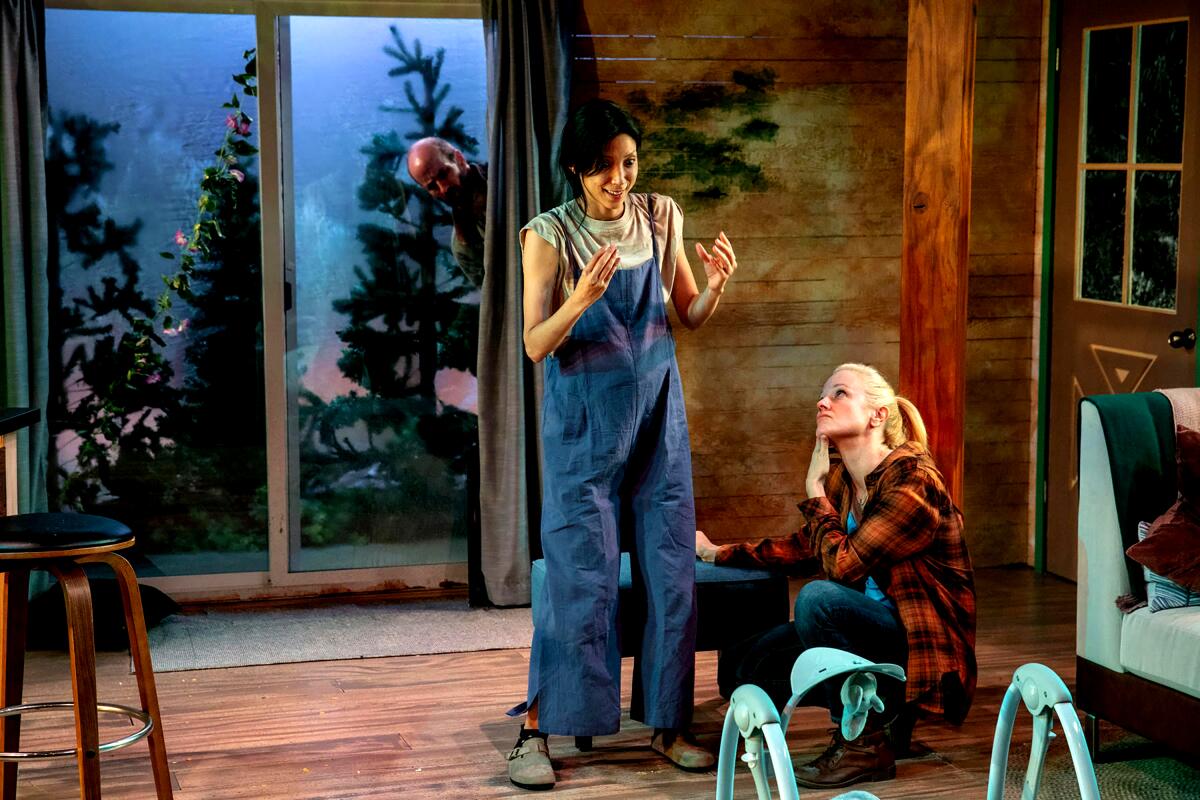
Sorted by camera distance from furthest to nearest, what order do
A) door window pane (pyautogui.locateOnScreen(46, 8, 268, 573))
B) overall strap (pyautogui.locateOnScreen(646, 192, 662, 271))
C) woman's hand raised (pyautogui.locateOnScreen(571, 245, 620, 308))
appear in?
door window pane (pyautogui.locateOnScreen(46, 8, 268, 573)) < overall strap (pyautogui.locateOnScreen(646, 192, 662, 271)) < woman's hand raised (pyautogui.locateOnScreen(571, 245, 620, 308))

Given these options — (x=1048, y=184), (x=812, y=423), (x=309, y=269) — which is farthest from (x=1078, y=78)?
(x=309, y=269)

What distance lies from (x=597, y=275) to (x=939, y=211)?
4.11 feet

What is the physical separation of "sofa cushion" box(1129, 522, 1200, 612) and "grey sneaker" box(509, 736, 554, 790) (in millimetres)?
1448

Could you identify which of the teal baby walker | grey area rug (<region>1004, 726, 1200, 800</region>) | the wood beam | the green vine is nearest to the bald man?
the green vine

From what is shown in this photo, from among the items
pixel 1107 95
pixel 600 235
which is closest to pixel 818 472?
pixel 600 235

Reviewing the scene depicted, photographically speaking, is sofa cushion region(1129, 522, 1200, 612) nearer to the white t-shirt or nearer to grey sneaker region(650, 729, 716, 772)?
grey sneaker region(650, 729, 716, 772)

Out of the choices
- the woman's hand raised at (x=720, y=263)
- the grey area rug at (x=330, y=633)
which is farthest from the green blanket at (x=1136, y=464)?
the grey area rug at (x=330, y=633)

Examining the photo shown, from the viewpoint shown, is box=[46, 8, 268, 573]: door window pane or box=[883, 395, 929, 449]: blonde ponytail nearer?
box=[883, 395, 929, 449]: blonde ponytail

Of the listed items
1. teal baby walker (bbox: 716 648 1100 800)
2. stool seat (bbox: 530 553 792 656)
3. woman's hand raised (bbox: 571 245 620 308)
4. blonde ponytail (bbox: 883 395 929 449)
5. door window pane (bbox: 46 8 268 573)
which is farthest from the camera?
door window pane (bbox: 46 8 268 573)

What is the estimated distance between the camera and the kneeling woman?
3408 mm

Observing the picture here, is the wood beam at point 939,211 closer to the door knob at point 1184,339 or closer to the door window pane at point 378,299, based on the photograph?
the door knob at point 1184,339

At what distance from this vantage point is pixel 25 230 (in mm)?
4750

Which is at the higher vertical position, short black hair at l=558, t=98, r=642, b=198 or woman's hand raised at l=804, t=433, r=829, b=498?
short black hair at l=558, t=98, r=642, b=198

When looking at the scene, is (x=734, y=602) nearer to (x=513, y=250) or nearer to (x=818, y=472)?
(x=818, y=472)
